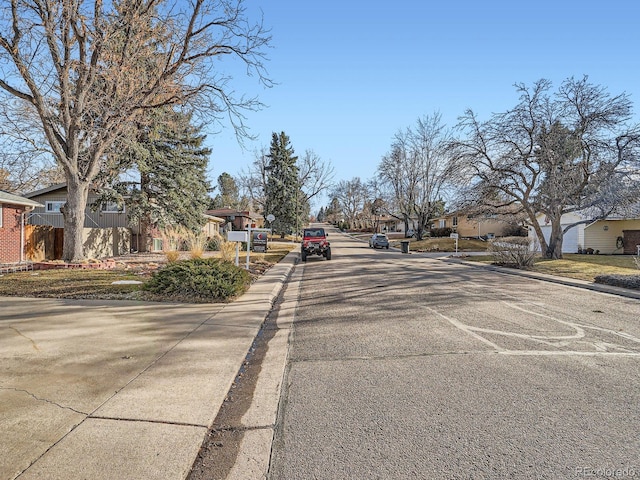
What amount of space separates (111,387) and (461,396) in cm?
363

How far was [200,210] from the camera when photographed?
29.1 meters

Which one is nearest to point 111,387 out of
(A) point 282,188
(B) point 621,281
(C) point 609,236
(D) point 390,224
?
(B) point 621,281

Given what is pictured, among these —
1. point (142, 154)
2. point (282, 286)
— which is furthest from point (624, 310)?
point (142, 154)

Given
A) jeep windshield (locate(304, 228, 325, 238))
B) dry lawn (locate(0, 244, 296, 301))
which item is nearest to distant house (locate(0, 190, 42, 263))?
dry lawn (locate(0, 244, 296, 301))

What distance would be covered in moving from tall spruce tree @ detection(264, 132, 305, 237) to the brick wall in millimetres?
36867

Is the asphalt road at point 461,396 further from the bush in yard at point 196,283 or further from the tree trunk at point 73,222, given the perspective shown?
the tree trunk at point 73,222

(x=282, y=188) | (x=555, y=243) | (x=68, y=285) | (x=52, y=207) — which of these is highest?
(x=282, y=188)

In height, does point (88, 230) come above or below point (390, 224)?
below

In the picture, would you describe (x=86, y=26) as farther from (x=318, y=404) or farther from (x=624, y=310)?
(x=624, y=310)

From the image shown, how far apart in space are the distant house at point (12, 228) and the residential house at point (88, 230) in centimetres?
93

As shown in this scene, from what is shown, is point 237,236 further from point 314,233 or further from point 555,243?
point 555,243

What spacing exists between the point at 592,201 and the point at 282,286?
17515 millimetres

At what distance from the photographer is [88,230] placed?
809 inches

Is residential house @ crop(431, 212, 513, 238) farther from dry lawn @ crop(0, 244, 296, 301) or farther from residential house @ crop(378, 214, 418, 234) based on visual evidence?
dry lawn @ crop(0, 244, 296, 301)
